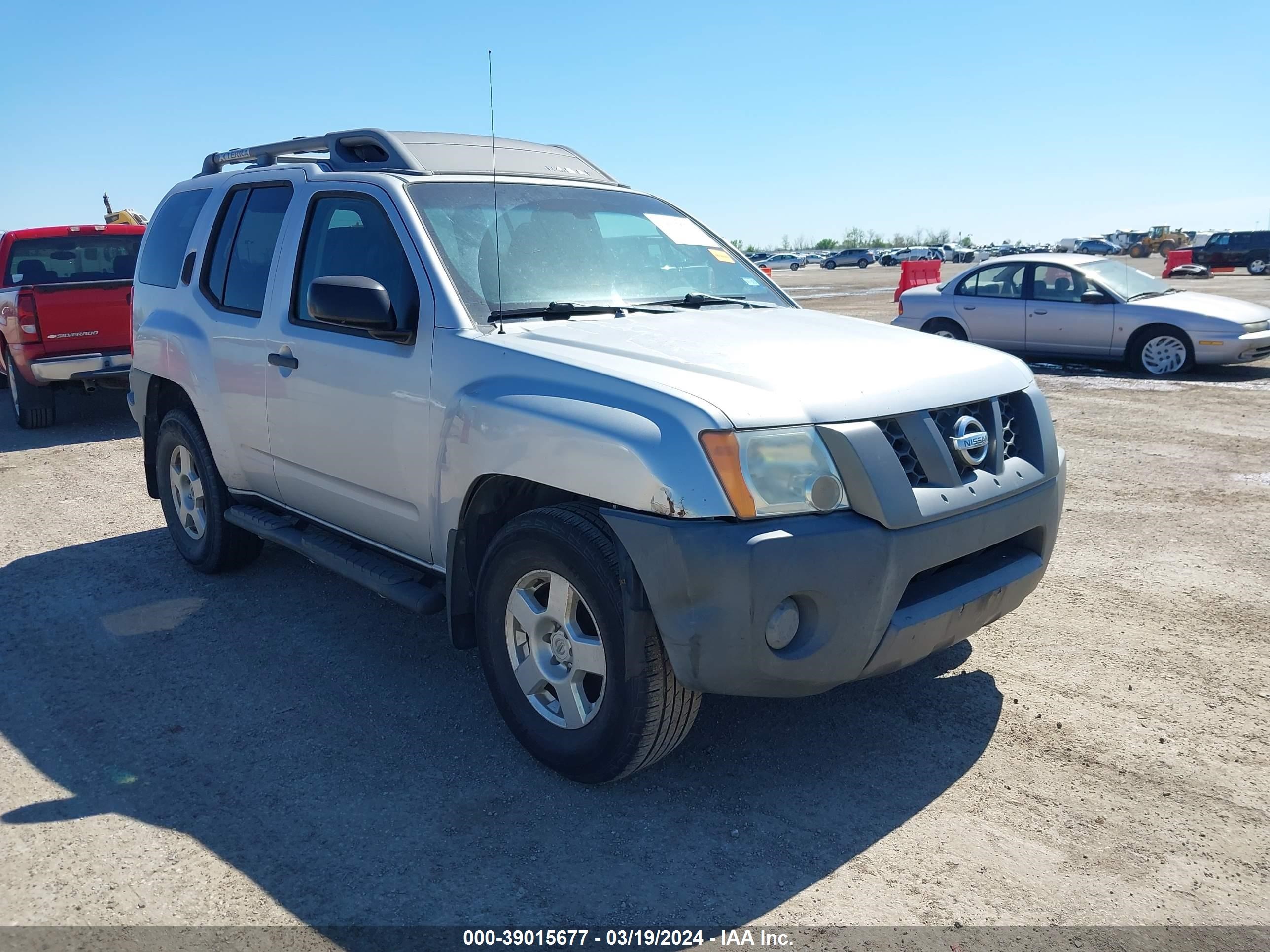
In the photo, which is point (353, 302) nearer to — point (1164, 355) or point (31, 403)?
point (31, 403)

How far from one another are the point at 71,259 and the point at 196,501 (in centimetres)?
674

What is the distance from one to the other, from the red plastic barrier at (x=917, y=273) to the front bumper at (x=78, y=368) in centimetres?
1534

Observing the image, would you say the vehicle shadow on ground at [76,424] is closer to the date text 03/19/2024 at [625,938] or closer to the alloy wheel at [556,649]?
the alloy wheel at [556,649]

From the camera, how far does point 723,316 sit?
4027 mm

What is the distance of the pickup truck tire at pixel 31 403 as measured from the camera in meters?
10.2

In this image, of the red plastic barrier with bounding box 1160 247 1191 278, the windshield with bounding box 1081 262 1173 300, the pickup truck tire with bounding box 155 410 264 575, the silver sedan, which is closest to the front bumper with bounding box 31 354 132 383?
the pickup truck tire with bounding box 155 410 264 575

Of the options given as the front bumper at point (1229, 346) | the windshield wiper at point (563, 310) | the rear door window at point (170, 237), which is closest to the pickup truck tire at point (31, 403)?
the rear door window at point (170, 237)

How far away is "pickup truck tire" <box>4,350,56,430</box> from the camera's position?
10.2m

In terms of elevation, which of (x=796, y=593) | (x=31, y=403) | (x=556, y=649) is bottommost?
(x=556, y=649)

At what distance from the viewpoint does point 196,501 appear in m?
5.59

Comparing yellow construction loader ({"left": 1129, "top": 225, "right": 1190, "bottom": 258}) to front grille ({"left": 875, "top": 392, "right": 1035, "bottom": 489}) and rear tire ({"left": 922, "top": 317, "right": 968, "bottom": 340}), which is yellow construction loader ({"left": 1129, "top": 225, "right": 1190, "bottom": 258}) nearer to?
rear tire ({"left": 922, "top": 317, "right": 968, "bottom": 340})

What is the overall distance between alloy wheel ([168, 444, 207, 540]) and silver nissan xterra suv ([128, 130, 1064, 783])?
432 millimetres

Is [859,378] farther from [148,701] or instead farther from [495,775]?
[148,701]

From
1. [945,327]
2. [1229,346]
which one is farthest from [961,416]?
[945,327]
